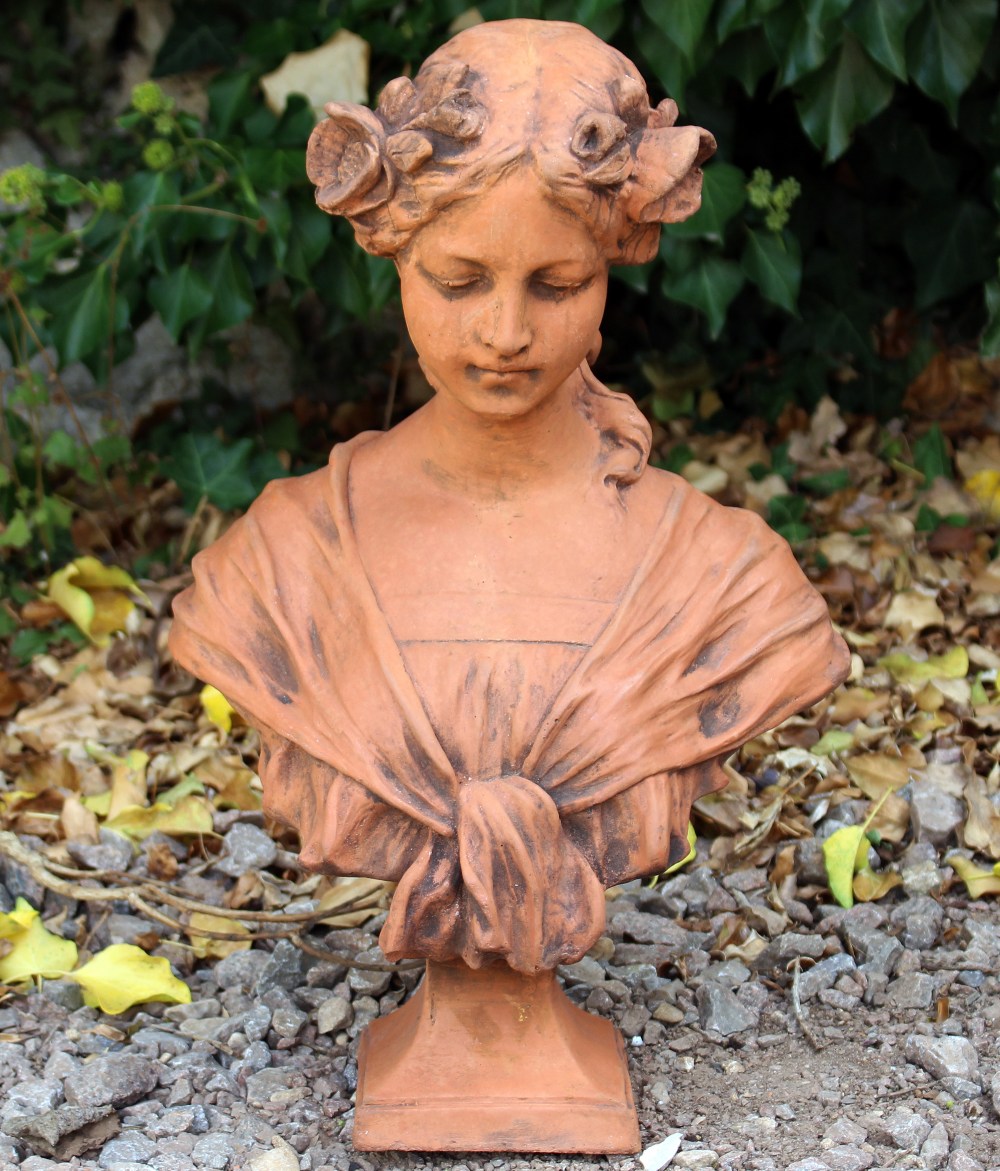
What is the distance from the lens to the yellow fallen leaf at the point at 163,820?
3639mm

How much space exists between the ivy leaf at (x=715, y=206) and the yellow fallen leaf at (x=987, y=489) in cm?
114

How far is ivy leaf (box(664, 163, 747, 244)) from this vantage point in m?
3.76

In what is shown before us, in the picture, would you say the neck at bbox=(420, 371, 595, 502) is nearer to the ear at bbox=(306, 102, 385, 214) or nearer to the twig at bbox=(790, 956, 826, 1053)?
the ear at bbox=(306, 102, 385, 214)

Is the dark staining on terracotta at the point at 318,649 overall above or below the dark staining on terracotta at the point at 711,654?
below

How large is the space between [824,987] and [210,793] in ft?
4.41

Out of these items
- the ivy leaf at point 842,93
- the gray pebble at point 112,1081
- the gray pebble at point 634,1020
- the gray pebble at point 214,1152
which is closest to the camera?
the gray pebble at point 214,1152

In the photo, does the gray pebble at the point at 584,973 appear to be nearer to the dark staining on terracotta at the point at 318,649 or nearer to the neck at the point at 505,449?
the dark staining on terracotta at the point at 318,649

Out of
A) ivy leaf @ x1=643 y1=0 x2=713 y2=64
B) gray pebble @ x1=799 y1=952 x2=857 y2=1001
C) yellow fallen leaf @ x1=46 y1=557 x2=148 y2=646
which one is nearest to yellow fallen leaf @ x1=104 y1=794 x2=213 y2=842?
yellow fallen leaf @ x1=46 y1=557 x2=148 y2=646

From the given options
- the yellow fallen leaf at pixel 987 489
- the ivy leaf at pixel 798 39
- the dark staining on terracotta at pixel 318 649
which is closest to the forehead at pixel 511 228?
the dark staining on terracotta at pixel 318 649

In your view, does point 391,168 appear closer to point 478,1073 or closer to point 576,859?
point 576,859

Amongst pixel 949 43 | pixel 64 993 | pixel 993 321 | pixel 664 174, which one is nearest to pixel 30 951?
pixel 64 993

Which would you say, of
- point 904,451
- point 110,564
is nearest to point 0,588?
point 110,564

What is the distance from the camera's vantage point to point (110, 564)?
4.46 metres

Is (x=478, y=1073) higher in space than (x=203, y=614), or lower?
lower
